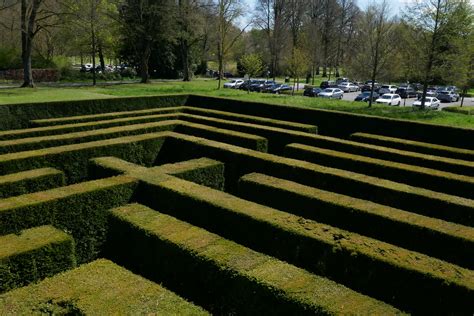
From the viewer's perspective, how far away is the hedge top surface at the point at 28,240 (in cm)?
848

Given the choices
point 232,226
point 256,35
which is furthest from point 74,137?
point 256,35

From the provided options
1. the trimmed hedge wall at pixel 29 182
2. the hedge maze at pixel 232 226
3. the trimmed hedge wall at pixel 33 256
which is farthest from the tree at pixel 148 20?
the trimmed hedge wall at pixel 33 256

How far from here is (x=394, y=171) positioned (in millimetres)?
14883

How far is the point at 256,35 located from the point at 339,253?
88.2 m

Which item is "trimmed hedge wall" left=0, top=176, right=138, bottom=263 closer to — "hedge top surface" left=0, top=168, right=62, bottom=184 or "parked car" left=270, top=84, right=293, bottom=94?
"hedge top surface" left=0, top=168, right=62, bottom=184

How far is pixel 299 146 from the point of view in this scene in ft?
57.5

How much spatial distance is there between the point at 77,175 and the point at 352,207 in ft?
36.1

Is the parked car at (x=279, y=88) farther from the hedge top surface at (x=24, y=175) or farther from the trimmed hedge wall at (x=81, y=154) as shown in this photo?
the hedge top surface at (x=24, y=175)

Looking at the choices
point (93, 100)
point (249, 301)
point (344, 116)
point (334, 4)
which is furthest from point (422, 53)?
point (334, 4)

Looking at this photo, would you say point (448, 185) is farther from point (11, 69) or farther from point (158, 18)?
point (11, 69)

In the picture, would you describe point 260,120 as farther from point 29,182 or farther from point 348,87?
point 348,87

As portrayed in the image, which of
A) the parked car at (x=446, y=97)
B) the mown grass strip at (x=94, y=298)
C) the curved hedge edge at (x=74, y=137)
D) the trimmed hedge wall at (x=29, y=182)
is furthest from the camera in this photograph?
the parked car at (x=446, y=97)

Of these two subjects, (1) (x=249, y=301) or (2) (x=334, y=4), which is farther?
(2) (x=334, y=4)

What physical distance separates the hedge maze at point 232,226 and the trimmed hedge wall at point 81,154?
0.05m
